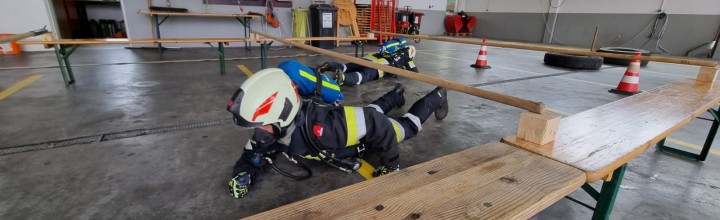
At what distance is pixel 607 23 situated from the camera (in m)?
12.0

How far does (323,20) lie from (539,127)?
9.15 metres

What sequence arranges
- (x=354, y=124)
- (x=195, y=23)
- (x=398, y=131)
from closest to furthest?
(x=354, y=124), (x=398, y=131), (x=195, y=23)

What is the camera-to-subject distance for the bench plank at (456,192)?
3.01 ft

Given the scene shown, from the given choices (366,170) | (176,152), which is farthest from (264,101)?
(176,152)

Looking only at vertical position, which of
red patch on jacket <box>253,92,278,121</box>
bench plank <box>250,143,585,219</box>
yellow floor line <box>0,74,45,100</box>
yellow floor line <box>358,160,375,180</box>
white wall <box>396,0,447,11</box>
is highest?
white wall <box>396,0,447,11</box>

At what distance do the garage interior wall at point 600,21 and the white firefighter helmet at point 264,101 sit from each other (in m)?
11.1

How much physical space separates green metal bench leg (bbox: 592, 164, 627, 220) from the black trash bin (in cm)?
915

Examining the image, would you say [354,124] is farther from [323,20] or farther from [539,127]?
[323,20]

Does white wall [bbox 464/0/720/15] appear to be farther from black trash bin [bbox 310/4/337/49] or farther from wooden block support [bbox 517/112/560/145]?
wooden block support [bbox 517/112/560/145]

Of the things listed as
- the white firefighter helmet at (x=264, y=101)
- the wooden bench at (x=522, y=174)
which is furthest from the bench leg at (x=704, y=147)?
the white firefighter helmet at (x=264, y=101)

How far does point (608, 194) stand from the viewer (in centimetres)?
149

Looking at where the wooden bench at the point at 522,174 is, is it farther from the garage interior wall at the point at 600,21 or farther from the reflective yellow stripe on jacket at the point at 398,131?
the garage interior wall at the point at 600,21

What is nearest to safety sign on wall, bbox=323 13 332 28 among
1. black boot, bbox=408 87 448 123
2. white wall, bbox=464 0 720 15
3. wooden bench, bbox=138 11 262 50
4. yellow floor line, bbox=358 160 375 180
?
wooden bench, bbox=138 11 262 50

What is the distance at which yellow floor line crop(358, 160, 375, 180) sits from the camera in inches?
94.3
